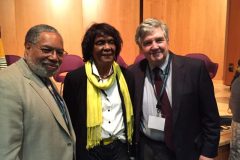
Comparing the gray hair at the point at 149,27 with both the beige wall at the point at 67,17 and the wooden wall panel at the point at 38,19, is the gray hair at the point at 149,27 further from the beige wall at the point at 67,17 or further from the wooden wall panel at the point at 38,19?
the wooden wall panel at the point at 38,19

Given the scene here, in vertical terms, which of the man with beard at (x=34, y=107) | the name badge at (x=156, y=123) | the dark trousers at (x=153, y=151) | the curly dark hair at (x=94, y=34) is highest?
the curly dark hair at (x=94, y=34)

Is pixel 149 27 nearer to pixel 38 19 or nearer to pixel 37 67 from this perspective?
pixel 37 67

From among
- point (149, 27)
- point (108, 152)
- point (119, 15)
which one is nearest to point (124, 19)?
point (119, 15)

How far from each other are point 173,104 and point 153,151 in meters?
0.35

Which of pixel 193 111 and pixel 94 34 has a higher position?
pixel 94 34

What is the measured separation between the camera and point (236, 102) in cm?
246

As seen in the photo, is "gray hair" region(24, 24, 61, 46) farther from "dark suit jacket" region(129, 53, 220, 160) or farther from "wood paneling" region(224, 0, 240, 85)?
"wood paneling" region(224, 0, 240, 85)

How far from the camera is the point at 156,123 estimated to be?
1938 millimetres

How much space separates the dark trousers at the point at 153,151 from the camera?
1976 millimetres

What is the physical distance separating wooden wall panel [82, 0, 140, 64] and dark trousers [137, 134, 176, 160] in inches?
186

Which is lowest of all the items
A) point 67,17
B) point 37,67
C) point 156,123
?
point 156,123

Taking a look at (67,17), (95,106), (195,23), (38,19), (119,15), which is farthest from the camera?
(195,23)

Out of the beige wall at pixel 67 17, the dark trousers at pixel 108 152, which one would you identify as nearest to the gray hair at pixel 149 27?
the dark trousers at pixel 108 152

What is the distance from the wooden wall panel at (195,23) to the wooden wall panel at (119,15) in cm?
45
